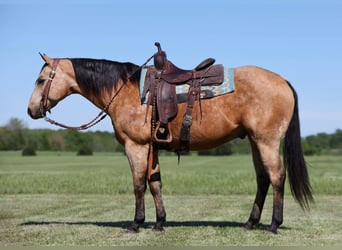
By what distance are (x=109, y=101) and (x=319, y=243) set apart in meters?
4.14

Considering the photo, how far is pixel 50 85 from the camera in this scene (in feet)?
29.2

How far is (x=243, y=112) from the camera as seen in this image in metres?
8.08

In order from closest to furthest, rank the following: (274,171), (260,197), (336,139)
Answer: (274,171)
(260,197)
(336,139)

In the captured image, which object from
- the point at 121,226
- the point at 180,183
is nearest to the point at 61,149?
the point at 180,183

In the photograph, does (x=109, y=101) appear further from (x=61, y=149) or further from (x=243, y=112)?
(x=61, y=149)

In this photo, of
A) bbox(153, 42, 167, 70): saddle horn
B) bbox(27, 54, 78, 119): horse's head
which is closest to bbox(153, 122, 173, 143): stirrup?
bbox(153, 42, 167, 70): saddle horn

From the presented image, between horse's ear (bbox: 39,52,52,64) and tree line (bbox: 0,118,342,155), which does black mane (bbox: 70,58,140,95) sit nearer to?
horse's ear (bbox: 39,52,52,64)

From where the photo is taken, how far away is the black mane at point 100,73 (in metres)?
8.80

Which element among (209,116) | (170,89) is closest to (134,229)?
(209,116)

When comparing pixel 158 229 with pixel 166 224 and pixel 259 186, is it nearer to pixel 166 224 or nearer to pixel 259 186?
pixel 166 224

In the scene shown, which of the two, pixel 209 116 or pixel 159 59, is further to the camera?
pixel 159 59

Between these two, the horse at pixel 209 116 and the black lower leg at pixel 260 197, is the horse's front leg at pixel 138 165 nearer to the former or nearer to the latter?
the horse at pixel 209 116

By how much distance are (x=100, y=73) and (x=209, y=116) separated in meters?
2.13

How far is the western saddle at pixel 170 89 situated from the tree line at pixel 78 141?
94.1 feet
